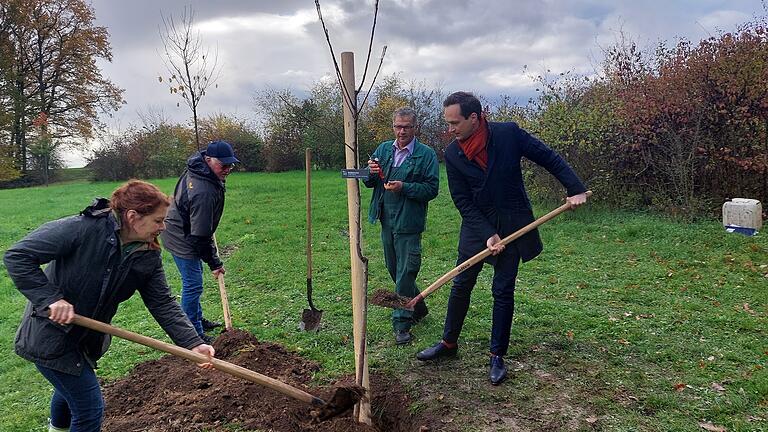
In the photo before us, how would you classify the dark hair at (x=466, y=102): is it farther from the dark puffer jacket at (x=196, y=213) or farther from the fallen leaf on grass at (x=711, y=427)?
the fallen leaf on grass at (x=711, y=427)

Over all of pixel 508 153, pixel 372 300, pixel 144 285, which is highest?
pixel 508 153

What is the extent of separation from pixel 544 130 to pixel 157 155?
19.8m

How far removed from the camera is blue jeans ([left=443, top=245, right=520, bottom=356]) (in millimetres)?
4004

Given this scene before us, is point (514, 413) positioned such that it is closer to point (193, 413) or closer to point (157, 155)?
point (193, 413)

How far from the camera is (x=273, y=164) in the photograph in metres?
24.7

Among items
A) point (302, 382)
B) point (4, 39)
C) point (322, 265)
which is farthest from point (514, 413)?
point (4, 39)

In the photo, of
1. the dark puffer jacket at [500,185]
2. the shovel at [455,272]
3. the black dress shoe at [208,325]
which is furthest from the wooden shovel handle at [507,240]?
the black dress shoe at [208,325]

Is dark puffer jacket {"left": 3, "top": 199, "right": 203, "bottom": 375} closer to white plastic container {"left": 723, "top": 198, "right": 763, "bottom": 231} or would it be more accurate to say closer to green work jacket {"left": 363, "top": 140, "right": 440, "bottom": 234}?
green work jacket {"left": 363, "top": 140, "right": 440, "bottom": 234}

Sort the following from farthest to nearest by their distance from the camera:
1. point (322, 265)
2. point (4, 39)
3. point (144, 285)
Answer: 1. point (4, 39)
2. point (322, 265)
3. point (144, 285)

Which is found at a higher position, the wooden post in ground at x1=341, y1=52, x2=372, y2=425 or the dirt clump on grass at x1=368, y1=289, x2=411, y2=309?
the wooden post in ground at x1=341, y1=52, x2=372, y2=425

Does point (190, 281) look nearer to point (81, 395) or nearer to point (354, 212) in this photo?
point (81, 395)

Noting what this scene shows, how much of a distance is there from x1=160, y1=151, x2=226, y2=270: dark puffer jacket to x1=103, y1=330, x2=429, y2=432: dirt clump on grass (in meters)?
0.84

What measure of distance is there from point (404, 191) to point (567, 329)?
82.5 inches

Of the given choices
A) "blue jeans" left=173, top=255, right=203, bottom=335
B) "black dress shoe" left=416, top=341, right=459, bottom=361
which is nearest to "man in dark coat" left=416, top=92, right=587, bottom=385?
"black dress shoe" left=416, top=341, right=459, bottom=361
